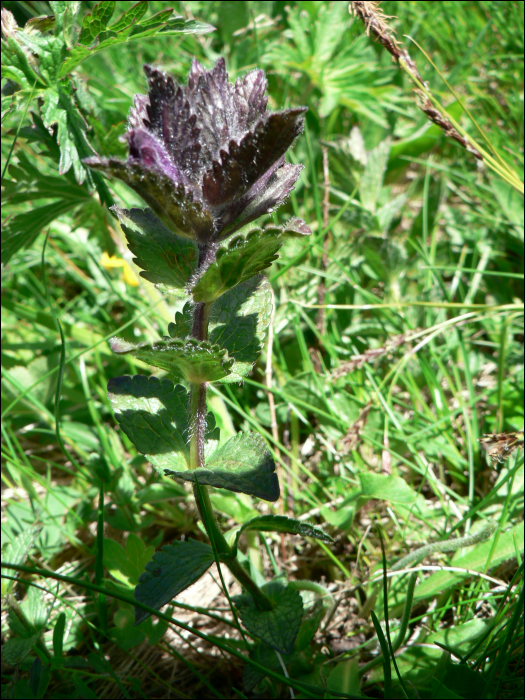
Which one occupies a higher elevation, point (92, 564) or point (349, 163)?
point (349, 163)

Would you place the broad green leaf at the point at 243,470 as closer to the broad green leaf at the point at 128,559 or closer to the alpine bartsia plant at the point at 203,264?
the alpine bartsia plant at the point at 203,264

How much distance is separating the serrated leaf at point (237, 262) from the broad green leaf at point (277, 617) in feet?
2.69

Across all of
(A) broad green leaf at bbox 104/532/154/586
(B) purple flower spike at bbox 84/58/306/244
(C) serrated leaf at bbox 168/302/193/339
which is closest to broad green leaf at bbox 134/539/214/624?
(A) broad green leaf at bbox 104/532/154/586

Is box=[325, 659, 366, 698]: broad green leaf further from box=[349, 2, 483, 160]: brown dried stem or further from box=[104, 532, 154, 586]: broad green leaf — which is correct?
box=[349, 2, 483, 160]: brown dried stem

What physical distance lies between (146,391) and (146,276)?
0.30m

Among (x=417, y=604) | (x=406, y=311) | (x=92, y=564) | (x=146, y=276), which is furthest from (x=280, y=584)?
(x=406, y=311)

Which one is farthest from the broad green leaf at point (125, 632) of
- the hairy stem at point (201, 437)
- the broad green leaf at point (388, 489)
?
the broad green leaf at point (388, 489)

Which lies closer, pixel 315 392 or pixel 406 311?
pixel 315 392

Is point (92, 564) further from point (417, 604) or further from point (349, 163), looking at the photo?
point (349, 163)

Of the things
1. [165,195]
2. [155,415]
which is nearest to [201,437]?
[155,415]

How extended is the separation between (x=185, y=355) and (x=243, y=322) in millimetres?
330

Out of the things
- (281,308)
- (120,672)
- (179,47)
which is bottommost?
(120,672)

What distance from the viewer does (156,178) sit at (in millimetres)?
1094

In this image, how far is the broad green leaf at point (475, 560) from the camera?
1681mm
